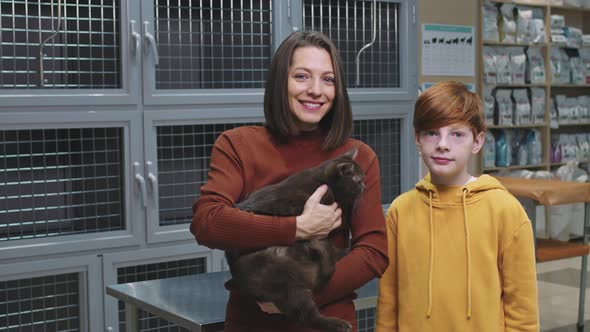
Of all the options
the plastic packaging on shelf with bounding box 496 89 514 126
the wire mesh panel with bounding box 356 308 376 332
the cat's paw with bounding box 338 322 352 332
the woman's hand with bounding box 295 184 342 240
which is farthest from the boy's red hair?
the plastic packaging on shelf with bounding box 496 89 514 126

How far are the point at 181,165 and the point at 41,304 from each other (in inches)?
29.8

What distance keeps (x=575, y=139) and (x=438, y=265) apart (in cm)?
536

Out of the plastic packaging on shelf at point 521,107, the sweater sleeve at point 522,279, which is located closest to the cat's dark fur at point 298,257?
the sweater sleeve at point 522,279

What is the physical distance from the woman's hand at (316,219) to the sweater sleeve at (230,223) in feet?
0.06

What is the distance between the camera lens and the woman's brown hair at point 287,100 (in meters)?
1.55

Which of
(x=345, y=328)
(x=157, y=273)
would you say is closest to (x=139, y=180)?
(x=157, y=273)

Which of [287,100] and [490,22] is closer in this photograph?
[287,100]

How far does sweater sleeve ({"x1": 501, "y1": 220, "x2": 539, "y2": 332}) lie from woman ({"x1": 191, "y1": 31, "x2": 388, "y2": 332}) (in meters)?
0.27

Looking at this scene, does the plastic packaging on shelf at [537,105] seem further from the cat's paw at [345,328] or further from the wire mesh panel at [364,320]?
the cat's paw at [345,328]

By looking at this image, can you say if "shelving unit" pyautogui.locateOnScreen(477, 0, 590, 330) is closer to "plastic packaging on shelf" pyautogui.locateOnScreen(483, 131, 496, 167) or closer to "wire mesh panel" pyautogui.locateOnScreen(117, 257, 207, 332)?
"plastic packaging on shelf" pyautogui.locateOnScreen(483, 131, 496, 167)

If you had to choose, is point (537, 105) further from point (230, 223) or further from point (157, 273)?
point (230, 223)

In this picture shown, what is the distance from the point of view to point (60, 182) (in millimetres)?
2830

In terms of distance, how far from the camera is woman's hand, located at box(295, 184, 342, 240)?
1408mm

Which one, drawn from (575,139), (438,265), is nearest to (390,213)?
(438,265)
